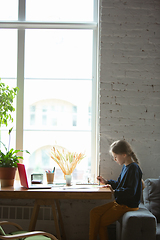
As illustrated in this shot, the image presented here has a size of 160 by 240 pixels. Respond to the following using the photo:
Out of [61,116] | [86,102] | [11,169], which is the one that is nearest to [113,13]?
[86,102]

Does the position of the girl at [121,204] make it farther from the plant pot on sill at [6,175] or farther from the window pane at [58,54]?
the window pane at [58,54]

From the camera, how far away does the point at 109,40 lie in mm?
3602

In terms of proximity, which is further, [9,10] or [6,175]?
[9,10]

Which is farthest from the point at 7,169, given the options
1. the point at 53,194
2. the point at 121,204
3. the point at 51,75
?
the point at 51,75

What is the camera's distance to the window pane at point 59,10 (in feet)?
12.8

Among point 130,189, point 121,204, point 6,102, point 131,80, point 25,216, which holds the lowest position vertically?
point 25,216

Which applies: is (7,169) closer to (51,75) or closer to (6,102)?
(6,102)

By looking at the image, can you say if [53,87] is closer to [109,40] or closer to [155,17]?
[109,40]

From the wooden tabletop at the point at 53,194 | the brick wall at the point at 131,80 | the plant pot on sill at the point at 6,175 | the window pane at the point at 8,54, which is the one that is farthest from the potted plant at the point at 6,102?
the brick wall at the point at 131,80

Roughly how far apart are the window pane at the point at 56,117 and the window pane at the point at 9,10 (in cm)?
101

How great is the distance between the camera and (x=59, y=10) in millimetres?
3918

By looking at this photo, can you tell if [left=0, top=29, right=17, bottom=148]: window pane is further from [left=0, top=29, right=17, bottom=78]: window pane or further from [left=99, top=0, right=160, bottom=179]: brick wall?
[left=99, top=0, right=160, bottom=179]: brick wall

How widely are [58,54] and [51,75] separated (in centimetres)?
33

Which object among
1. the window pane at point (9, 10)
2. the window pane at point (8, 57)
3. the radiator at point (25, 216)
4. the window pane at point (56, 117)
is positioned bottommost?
the radiator at point (25, 216)
